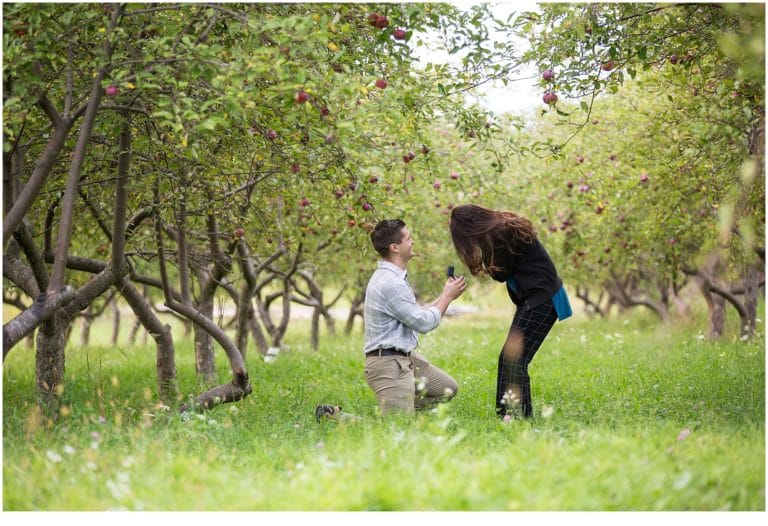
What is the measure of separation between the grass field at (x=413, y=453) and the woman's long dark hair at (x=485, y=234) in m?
1.16

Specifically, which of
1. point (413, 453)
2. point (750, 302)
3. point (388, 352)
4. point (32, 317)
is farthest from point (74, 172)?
point (750, 302)

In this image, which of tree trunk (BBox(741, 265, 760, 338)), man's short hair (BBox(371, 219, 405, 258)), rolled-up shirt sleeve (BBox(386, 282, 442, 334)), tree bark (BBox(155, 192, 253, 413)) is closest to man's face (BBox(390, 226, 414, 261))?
man's short hair (BBox(371, 219, 405, 258))

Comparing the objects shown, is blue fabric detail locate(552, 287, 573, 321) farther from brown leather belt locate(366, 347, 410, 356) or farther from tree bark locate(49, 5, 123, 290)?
tree bark locate(49, 5, 123, 290)

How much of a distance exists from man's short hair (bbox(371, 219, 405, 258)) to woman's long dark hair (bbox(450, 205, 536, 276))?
0.44 metres

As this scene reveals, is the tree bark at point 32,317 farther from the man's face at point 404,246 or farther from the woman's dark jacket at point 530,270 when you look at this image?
the woman's dark jacket at point 530,270

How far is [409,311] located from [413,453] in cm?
141

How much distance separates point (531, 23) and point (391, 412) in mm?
2889

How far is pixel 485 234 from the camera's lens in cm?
549

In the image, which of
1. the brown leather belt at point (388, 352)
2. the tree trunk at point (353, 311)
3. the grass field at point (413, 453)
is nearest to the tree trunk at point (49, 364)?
the grass field at point (413, 453)

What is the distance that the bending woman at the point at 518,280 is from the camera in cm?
548

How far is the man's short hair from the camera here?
5438 millimetres

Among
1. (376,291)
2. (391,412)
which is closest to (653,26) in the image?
(376,291)

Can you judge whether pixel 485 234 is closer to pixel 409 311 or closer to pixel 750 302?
pixel 409 311

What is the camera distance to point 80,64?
5.35 metres
